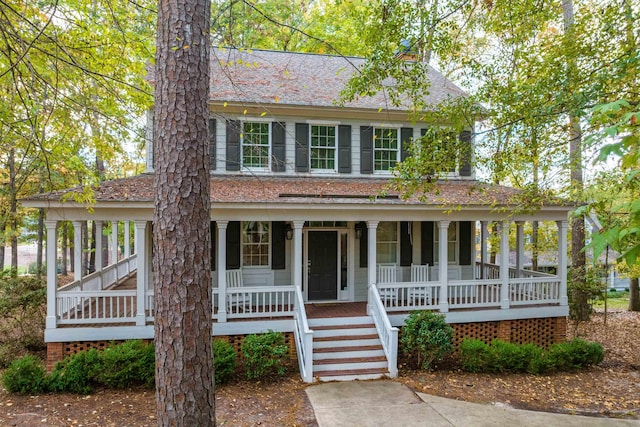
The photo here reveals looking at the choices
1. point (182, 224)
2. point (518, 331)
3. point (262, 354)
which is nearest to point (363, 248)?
point (518, 331)

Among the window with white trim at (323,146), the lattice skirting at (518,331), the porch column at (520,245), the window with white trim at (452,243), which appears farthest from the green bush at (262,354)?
the porch column at (520,245)

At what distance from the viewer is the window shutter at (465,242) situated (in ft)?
38.1

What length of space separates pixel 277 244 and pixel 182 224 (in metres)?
7.21

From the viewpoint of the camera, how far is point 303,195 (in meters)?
9.27

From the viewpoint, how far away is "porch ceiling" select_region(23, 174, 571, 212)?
7.99 metres

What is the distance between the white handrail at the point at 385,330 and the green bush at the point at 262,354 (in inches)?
81.5

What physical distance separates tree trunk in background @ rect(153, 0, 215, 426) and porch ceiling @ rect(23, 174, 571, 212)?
3.82m

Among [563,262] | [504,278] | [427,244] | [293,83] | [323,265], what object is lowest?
[504,278]

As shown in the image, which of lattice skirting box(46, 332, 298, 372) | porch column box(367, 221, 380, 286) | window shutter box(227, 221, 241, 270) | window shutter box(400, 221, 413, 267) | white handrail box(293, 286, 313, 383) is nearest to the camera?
white handrail box(293, 286, 313, 383)

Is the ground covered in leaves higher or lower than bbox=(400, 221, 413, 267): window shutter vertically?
lower

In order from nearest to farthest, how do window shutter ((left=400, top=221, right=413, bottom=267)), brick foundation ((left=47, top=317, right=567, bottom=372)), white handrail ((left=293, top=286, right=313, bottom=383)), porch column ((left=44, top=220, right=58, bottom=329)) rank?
white handrail ((left=293, top=286, right=313, bottom=383)), porch column ((left=44, top=220, right=58, bottom=329)), brick foundation ((left=47, top=317, right=567, bottom=372)), window shutter ((left=400, top=221, right=413, bottom=267))

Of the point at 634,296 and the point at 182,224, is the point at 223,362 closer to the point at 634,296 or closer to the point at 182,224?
the point at 182,224

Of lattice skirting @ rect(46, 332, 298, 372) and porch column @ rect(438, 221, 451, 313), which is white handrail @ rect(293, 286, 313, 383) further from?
lattice skirting @ rect(46, 332, 298, 372)

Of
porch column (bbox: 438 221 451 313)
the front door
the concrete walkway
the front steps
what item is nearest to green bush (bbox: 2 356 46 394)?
the concrete walkway
